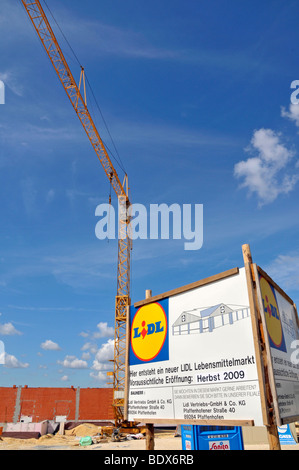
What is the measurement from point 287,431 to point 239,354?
17.6m

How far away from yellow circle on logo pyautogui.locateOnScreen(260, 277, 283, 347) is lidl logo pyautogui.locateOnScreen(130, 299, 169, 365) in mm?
1742

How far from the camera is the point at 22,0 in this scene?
37656 millimetres

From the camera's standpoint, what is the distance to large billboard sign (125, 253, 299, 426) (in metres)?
4.52

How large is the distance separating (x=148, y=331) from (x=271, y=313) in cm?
223

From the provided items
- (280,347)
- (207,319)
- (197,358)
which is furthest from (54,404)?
(280,347)

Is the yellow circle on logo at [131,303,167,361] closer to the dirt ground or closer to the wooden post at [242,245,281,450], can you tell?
the wooden post at [242,245,281,450]

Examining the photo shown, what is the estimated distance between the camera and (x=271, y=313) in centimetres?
521

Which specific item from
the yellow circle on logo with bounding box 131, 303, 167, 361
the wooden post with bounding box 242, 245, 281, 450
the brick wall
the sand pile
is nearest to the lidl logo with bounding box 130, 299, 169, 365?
the yellow circle on logo with bounding box 131, 303, 167, 361

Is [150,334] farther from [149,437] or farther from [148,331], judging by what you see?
[149,437]

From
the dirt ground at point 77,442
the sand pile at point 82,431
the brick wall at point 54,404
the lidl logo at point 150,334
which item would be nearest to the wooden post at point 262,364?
the lidl logo at point 150,334

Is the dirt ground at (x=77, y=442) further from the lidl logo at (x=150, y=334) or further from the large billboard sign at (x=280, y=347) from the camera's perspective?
the large billboard sign at (x=280, y=347)

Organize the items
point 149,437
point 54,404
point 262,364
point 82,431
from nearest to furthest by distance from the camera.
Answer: point 262,364, point 149,437, point 82,431, point 54,404
